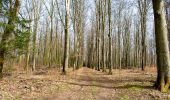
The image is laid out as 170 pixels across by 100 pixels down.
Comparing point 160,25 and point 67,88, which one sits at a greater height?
point 160,25

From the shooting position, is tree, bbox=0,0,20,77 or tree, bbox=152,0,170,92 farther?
tree, bbox=0,0,20,77

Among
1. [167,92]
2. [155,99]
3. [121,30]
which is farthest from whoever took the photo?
[121,30]

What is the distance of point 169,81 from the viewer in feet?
36.8

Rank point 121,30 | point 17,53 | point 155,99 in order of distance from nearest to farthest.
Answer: point 155,99 < point 17,53 < point 121,30

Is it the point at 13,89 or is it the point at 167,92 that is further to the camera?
the point at 13,89

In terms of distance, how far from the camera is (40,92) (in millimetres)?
11062

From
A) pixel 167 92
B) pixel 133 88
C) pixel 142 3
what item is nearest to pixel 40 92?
pixel 133 88

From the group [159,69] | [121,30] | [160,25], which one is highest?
[121,30]

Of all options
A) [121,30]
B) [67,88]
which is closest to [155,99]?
[67,88]

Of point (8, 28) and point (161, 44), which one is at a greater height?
point (8, 28)

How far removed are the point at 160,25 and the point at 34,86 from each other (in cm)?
648

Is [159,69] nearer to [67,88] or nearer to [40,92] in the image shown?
[67,88]

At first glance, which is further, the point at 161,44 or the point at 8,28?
the point at 8,28

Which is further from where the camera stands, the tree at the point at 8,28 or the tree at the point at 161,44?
the tree at the point at 8,28
